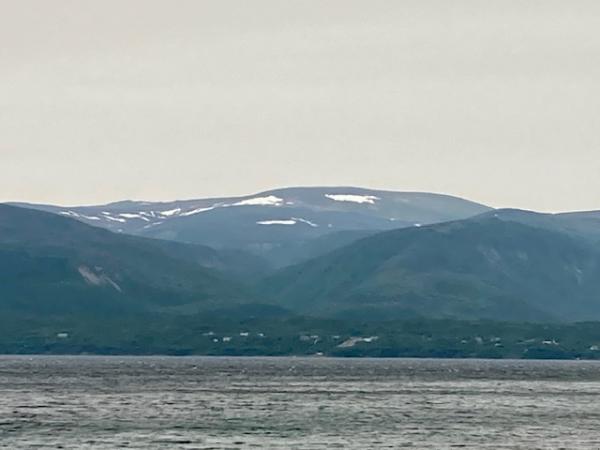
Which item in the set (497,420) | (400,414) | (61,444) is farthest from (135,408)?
(61,444)

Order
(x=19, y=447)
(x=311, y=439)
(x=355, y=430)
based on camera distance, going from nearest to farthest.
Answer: (x=19, y=447) < (x=311, y=439) < (x=355, y=430)

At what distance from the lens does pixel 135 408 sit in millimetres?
194375

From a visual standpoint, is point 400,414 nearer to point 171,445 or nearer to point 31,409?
point 31,409

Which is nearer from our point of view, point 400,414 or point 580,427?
point 580,427

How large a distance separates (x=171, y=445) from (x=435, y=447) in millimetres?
23352

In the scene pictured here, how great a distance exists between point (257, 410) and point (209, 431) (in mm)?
42257

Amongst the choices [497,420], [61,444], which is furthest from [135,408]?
[61,444]

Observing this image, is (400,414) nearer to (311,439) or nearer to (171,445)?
(311,439)

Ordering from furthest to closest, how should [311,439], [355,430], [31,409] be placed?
[31,409] → [355,430] → [311,439]

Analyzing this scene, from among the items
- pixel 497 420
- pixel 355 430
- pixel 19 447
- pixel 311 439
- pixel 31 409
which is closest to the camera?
pixel 19 447

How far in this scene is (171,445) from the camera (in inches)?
5335

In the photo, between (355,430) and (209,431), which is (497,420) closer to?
(355,430)

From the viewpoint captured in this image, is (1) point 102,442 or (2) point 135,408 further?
(2) point 135,408

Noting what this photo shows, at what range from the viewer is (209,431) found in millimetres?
154375
